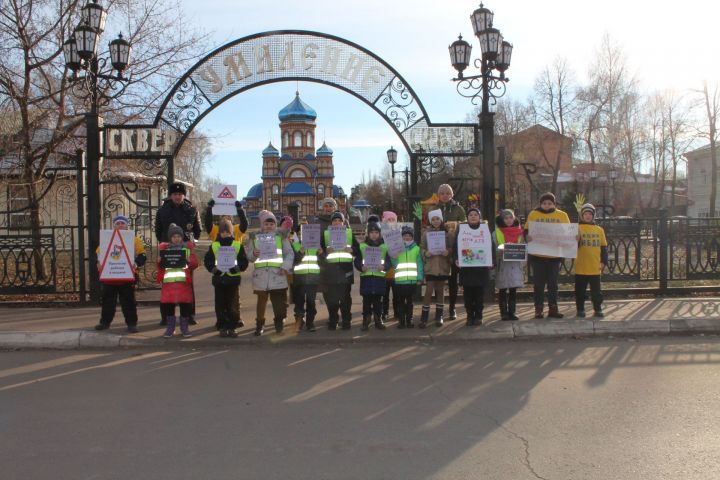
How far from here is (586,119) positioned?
3672cm

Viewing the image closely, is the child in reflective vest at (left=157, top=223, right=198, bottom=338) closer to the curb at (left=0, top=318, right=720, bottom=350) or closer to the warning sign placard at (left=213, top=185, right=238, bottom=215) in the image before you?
the curb at (left=0, top=318, right=720, bottom=350)

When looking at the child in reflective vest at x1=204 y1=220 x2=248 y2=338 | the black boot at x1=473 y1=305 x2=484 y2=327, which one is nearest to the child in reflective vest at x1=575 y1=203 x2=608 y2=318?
the black boot at x1=473 y1=305 x2=484 y2=327

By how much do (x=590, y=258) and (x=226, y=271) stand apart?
5.26 metres

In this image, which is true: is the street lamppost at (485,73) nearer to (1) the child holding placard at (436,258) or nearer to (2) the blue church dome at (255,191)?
(1) the child holding placard at (436,258)

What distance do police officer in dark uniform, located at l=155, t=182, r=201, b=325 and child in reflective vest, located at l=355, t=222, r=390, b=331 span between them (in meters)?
2.57

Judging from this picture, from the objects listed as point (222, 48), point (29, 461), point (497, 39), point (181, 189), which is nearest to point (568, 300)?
point (497, 39)

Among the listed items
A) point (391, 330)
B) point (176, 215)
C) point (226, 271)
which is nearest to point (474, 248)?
point (391, 330)

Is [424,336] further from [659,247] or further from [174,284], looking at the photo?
[659,247]

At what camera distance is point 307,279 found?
8.31 meters

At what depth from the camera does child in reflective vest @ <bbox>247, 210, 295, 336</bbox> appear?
8.14m

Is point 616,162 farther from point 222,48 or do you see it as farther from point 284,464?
point 284,464

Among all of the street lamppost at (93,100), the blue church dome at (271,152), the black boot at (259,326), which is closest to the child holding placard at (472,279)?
the black boot at (259,326)

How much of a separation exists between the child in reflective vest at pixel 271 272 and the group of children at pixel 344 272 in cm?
1

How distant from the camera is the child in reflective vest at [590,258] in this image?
28.6ft
